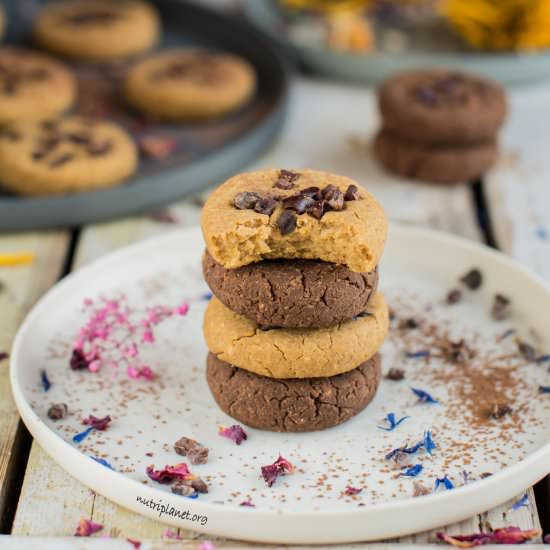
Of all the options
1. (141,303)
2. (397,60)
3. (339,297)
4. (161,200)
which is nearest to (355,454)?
(339,297)

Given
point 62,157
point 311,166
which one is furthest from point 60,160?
point 311,166

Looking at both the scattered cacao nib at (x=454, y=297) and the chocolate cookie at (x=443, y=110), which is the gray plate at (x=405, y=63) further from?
the scattered cacao nib at (x=454, y=297)

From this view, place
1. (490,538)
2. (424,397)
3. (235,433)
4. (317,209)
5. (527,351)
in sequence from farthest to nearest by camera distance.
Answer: (527,351) → (424,397) → (235,433) → (317,209) → (490,538)

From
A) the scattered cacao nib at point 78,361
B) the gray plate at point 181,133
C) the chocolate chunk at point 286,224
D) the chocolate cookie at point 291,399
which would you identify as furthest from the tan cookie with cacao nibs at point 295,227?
the gray plate at point 181,133

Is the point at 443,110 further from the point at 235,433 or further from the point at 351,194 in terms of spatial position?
the point at 235,433

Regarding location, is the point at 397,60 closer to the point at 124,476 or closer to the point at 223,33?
the point at 223,33

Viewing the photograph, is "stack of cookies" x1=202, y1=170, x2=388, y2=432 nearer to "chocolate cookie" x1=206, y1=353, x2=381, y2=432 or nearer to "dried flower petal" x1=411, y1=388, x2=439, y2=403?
"chocolate cookie" x1=206, y1=353, x2=381, y2=432

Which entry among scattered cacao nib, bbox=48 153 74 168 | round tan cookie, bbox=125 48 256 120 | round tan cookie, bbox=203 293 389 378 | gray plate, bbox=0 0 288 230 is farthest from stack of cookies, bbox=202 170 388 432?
round tan cookie, bbox=125 48 256 120
